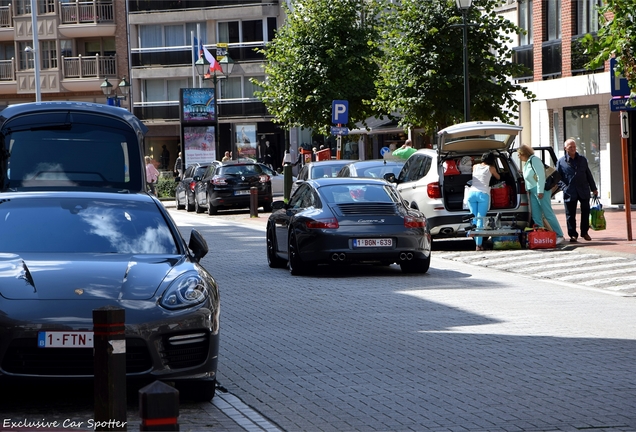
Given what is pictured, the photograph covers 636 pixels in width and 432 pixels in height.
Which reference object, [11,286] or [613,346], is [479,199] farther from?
[11,286]

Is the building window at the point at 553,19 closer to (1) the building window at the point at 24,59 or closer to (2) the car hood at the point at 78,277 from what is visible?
(2) the car hood at the point at 78,277

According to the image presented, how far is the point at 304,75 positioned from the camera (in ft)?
Result: 155

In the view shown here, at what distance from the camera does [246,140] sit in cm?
7600

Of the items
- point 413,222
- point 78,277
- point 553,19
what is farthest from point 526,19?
point 78,277

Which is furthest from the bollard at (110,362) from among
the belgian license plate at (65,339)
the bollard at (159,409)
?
the belgian license plate at (65,339)

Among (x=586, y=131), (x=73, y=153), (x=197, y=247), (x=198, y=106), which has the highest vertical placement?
(x=198, y=106)

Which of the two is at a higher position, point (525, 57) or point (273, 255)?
point (525, 57)

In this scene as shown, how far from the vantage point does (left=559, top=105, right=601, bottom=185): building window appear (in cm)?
3666

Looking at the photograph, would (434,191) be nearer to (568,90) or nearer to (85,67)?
(568,90)

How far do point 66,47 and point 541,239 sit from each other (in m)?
59.8

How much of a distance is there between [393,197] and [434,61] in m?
16.2

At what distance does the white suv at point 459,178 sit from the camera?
2180 cm

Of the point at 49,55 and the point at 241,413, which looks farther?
the point at 49,55

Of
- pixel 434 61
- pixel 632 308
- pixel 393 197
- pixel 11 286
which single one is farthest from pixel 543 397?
pixel 434 61
